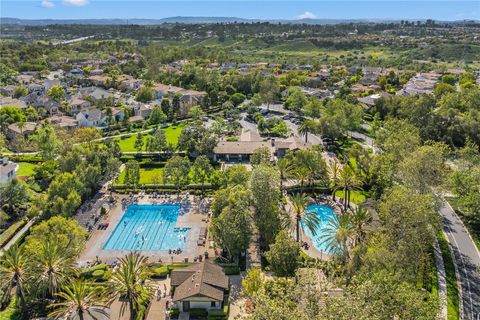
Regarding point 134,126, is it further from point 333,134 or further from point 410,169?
point 410,169

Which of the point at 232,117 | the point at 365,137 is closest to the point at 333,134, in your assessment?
the point at 365,137

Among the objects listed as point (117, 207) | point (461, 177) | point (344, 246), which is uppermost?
point (461, 177)

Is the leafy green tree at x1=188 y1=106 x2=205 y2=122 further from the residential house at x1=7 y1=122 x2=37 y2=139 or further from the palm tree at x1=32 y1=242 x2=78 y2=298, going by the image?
the palm tree at x1=32 y1=242 x2=78 y2=298

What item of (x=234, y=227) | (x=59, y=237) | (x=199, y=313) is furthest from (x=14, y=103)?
(x=199, y=313)

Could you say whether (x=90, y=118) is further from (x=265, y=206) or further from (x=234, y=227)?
(x=234, y=227)

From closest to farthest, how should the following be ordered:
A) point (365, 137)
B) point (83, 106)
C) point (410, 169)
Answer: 1. point (410, 169)
2. point (365, 137)
3. point (83, 106)

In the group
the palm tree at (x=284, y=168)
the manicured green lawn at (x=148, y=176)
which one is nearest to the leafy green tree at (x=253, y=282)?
the palm tree at (x=284, y=168)

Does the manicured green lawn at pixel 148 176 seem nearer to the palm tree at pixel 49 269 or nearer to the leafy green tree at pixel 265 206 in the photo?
the leafy green tree at pixel 265 206
